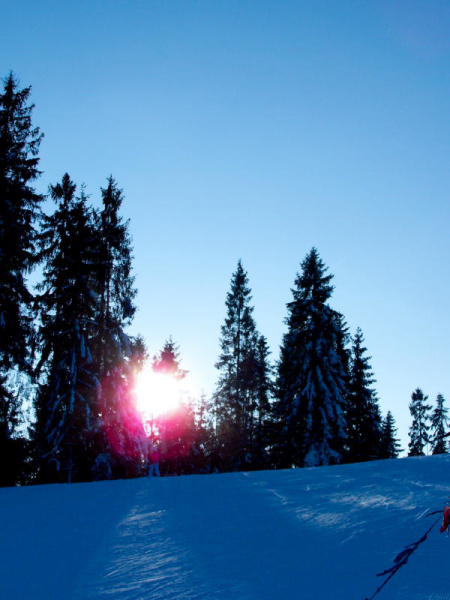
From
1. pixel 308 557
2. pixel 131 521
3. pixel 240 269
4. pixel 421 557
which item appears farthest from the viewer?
pixel 240 269

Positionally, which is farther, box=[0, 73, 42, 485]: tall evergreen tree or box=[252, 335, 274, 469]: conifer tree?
box=[252, 335, 274, 469]: conifer tree

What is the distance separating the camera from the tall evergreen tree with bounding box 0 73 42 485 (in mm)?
14250

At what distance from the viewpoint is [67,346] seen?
52.1 feet

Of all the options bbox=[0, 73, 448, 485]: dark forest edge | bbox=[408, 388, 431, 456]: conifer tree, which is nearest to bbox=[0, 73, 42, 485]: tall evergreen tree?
bbox=[0, 73, 448, 485]: dark forest edge

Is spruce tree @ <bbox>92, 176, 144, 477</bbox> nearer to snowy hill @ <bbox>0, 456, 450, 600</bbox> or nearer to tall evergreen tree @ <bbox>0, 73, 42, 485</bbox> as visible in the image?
tall evergreen tree @ <bbox>0, 73, 42, 485</bbox>

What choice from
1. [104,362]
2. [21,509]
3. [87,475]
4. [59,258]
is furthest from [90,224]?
[21,509]

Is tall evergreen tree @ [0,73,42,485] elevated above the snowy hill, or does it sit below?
above

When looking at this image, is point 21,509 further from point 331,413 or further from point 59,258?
point 331,413

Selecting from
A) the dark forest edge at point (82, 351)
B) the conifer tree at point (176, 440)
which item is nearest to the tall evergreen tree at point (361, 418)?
the dark forest edge at point (82, 351)

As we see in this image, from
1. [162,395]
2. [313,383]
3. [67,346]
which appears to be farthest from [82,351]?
[162,395]

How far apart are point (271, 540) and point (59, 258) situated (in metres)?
15.6

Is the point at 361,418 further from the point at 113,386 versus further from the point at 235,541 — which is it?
the point at 235,541

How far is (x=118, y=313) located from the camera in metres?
19.7

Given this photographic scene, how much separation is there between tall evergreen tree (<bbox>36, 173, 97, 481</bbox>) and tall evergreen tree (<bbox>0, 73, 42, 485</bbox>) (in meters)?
0.79
